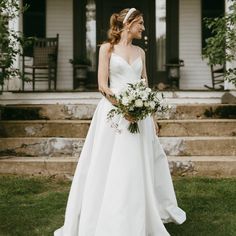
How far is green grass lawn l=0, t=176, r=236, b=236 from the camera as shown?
4.65 m

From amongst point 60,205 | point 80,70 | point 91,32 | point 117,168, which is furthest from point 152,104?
point 91,32

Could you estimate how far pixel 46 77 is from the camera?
Result: 37.6 ft

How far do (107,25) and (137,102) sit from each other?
828 cm

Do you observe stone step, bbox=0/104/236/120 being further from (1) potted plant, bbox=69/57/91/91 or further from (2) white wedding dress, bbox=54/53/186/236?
(2) white wedding dress, bbox=54/53/186/236

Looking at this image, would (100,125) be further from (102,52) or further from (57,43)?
(57,43)

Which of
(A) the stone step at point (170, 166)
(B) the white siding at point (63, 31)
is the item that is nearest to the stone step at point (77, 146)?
(A) the stone step at point (170, 166)

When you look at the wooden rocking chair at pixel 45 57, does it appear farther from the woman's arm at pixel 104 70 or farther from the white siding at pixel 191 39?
the woman's arm at pixel 104 70

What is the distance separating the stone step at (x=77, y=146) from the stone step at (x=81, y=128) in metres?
0.29

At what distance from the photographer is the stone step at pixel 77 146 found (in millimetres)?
7199

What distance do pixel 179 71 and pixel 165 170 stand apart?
291 inches

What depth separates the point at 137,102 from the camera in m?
3.79

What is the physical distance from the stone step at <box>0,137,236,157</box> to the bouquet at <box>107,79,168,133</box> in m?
3.30

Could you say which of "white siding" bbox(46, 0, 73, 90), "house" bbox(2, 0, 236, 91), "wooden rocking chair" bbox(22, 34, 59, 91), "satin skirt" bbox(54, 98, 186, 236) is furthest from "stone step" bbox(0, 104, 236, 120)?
"satin skirt" bbox(54, 98, 186, 236)

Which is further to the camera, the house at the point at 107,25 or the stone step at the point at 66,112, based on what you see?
the house at the point at 107,25
